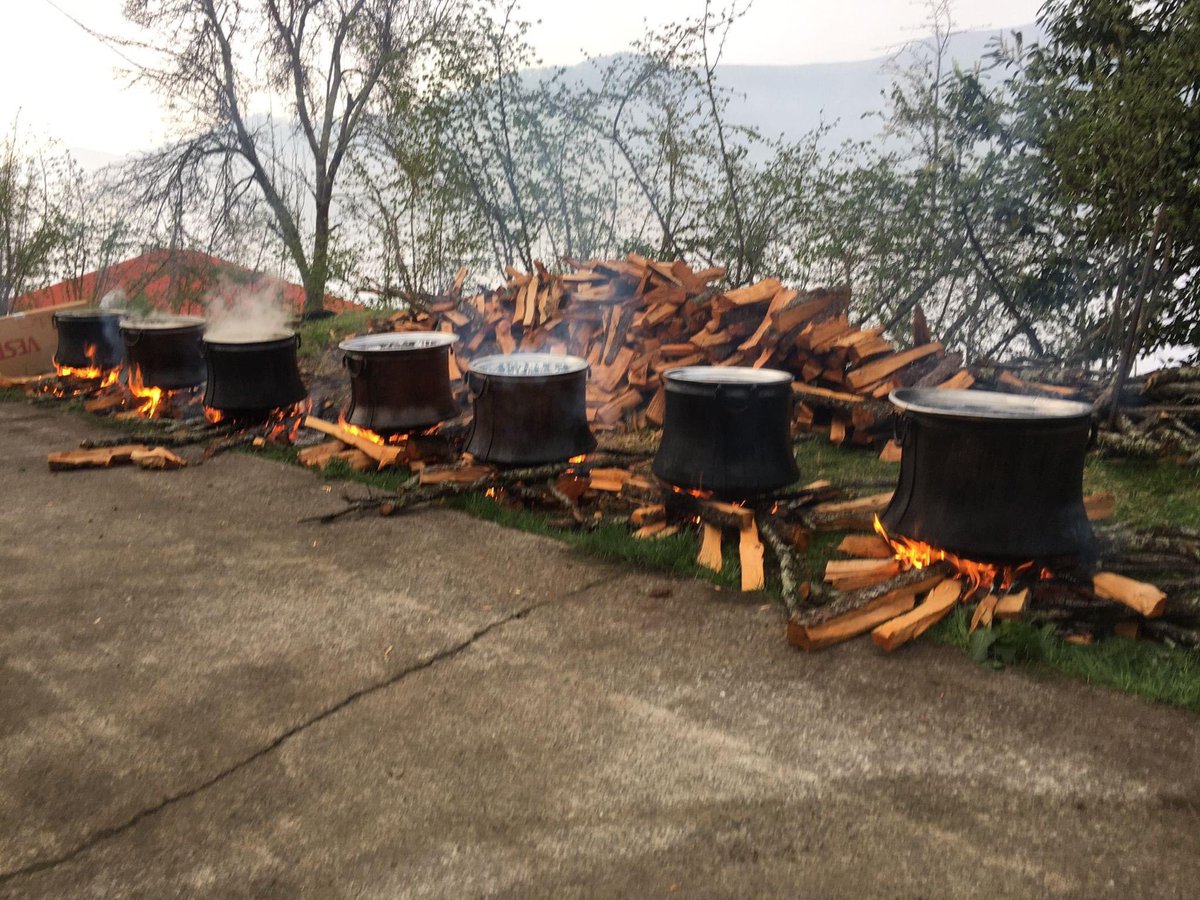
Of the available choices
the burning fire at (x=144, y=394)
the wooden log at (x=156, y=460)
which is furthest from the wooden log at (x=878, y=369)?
the burning fire at (x=144, y=394)

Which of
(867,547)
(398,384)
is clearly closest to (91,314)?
(398,384)

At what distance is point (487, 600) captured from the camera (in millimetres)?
4125

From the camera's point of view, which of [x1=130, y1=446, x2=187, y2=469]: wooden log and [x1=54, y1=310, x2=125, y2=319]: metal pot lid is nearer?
[x1=130, y1=446, x2=187, y2=469]: wooden log

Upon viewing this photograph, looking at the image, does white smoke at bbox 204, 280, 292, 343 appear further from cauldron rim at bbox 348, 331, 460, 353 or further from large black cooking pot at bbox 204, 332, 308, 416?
cauldron rim at bbox 348, 331, 460, 353

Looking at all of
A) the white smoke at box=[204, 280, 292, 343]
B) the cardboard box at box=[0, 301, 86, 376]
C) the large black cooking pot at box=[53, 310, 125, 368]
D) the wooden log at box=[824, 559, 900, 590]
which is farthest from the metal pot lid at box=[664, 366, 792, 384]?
the cardboard box at box=[0, 301, 86, 376]

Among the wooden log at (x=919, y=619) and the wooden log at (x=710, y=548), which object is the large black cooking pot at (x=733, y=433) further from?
the wooden log at (x=919, y=619)

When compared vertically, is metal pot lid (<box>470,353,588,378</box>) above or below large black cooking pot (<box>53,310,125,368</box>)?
below

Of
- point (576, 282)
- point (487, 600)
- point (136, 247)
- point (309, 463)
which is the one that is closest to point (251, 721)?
point (487, 600)

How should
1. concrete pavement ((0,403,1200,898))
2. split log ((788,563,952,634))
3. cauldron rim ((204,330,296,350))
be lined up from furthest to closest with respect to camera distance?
cauldron rim ((204,330,296,350)) → split log ((788,563,952,634)) → concrete pavement ((0,403,1200,898))

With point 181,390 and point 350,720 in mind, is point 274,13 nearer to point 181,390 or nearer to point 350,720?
point 181,390

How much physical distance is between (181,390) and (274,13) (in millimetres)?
10480

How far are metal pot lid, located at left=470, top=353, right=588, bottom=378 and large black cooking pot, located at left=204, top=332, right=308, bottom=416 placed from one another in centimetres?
276

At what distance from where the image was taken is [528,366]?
5.97 meters

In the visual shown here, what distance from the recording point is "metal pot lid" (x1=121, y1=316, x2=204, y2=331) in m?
8.71
